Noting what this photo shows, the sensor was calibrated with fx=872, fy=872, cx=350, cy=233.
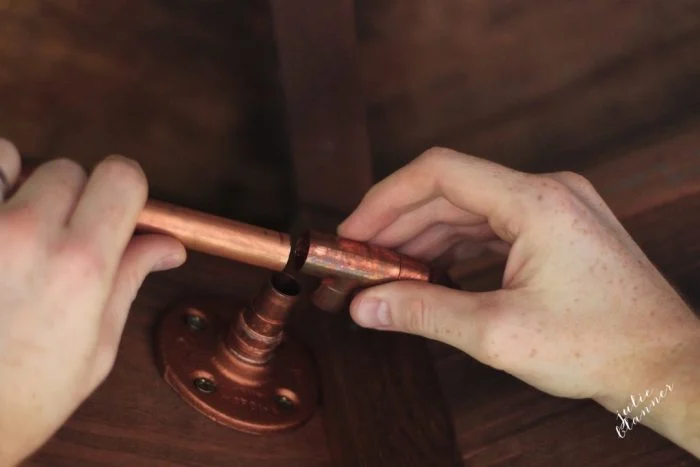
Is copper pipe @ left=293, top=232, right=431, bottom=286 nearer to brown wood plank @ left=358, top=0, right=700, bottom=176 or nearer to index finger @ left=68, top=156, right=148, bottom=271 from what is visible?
index finger @ left=68, top=156, right=148, bottom=271

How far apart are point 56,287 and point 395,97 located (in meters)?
0.44

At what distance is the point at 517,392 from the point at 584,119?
0.96 feet

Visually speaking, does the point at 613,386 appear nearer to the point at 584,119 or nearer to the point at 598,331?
the point at 598,331

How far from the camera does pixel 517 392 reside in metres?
0.68

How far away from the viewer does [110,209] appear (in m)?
0.52

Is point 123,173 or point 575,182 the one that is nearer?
point 123,173

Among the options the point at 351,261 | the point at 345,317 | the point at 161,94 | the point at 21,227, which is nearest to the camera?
the point at 21,227

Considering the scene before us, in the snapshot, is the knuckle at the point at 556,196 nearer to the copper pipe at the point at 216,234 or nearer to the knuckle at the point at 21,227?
the copper pipe at the point at 216,234

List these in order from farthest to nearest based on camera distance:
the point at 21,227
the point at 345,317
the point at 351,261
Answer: the point at 345,317 < the point at 351,261 < the point at 21,227

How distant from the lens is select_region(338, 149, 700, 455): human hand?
0.60m

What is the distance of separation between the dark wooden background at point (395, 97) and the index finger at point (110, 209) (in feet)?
0.46

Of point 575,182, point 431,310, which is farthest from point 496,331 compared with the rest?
point 575,182

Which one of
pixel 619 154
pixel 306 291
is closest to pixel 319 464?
pixel 306 291

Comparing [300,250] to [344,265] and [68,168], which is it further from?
[68,168]
